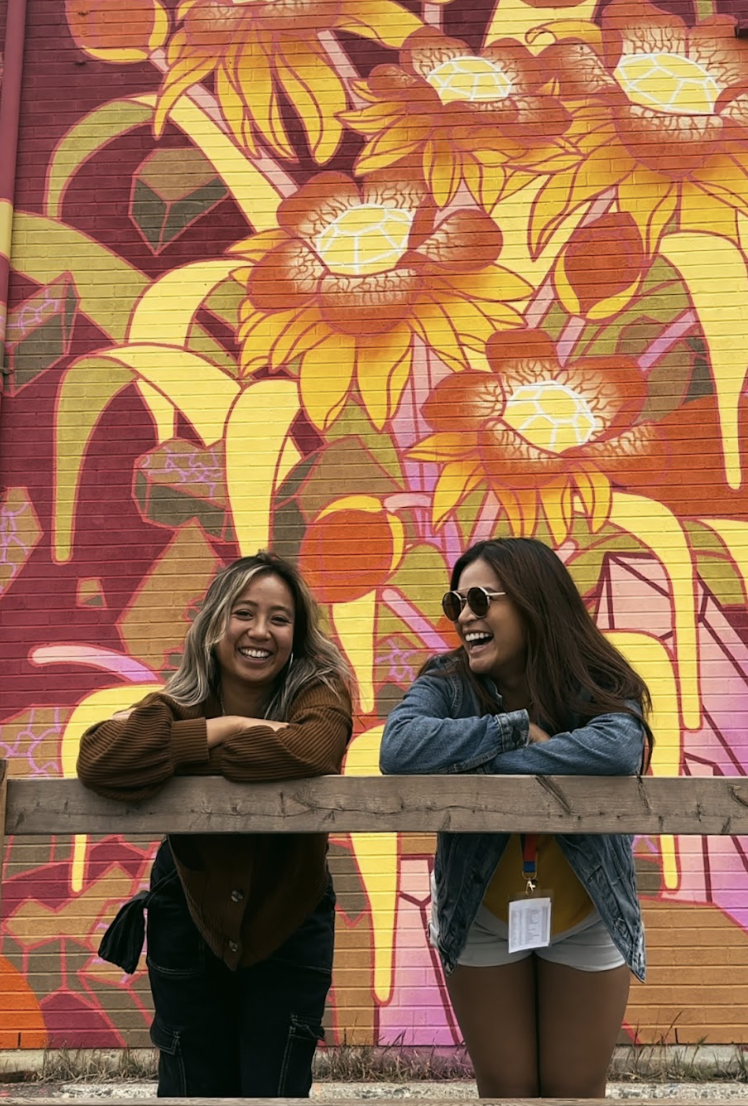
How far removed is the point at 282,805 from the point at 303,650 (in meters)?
0.63

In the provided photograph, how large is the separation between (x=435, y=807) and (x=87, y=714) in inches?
135

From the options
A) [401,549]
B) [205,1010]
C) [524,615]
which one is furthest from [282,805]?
[401,549]

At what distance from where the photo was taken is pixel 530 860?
101 inches

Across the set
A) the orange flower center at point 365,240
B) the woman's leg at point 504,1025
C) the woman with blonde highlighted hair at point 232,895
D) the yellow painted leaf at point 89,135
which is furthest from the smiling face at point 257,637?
the yellow painted leaf at point 89,135

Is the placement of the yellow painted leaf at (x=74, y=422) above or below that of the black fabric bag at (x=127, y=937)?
above

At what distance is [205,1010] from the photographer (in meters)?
2.59

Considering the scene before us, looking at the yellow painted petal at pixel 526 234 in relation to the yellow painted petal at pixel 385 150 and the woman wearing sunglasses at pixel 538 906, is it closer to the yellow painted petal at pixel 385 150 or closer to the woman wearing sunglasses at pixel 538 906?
the yellow painted petal at pixel 385 150

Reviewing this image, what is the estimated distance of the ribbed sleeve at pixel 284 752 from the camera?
239 centimetres

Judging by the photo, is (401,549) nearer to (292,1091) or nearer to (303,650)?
(303,650)

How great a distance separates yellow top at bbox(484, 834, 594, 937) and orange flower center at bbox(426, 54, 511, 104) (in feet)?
15.0

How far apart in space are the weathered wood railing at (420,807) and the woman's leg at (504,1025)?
0.67 feet

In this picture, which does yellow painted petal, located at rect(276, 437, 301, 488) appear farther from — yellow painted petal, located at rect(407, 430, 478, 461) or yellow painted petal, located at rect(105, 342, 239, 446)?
yellow painted petal, located at rect(407, 430, 478, 461)

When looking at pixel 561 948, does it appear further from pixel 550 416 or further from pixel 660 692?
pixel 550 416

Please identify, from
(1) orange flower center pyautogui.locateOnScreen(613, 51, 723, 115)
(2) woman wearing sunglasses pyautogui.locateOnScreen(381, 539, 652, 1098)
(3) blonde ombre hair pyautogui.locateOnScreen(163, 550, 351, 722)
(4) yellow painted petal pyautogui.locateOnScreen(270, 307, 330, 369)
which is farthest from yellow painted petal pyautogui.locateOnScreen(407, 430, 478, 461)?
(2) woman wearing sunglasses pyautogui.locateOnScreen(381, 539, 652, 1098)
